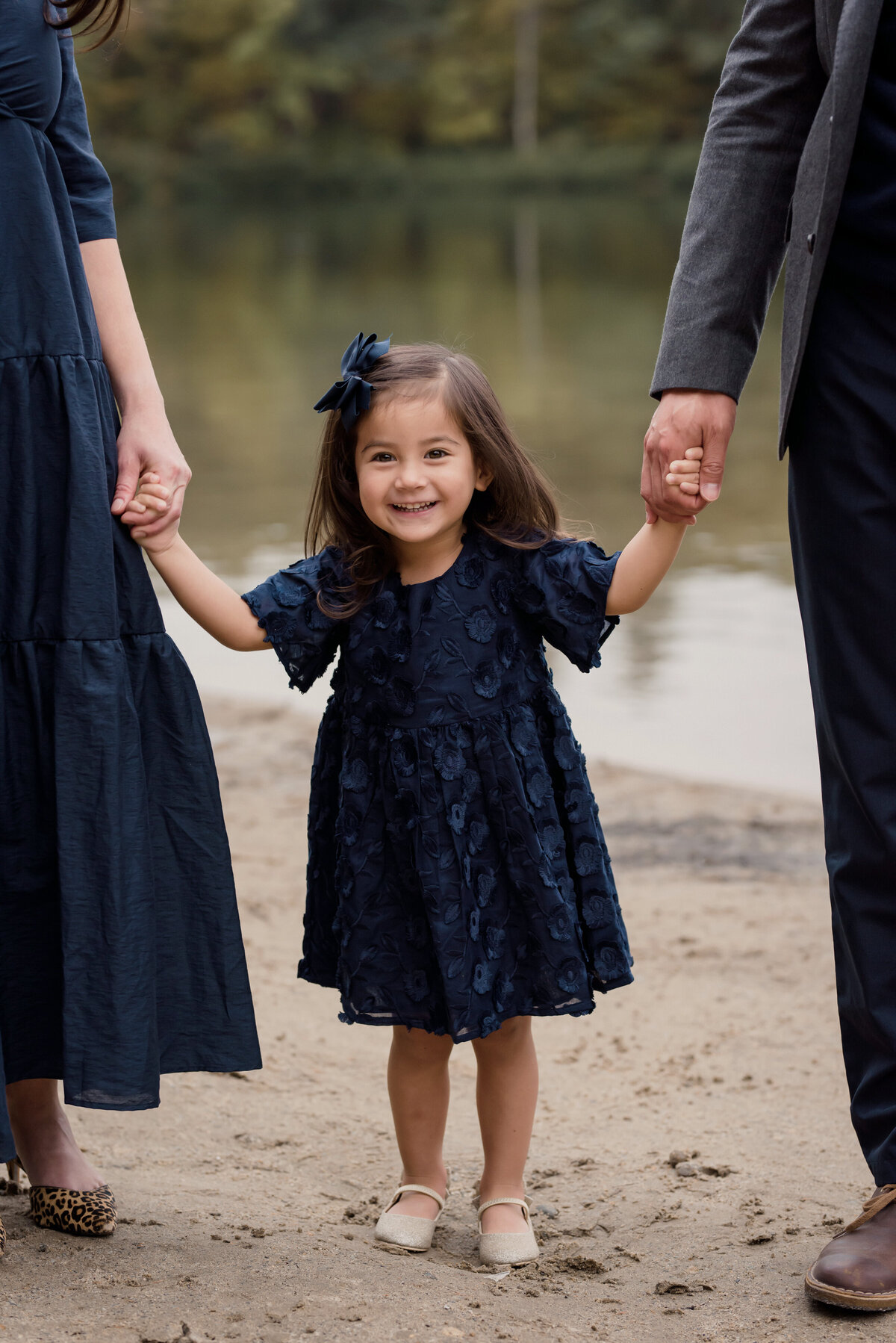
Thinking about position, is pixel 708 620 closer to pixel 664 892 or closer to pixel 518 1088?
pixel 664 892

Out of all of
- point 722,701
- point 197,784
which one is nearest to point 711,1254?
point 197,784

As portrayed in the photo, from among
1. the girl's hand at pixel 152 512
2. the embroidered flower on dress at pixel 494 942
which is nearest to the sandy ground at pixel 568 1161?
the embroidered flower on dress at pixel 494 942

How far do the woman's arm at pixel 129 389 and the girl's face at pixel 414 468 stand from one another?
26 cm

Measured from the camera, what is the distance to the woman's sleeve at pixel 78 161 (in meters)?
2.07

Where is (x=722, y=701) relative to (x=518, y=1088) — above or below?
below

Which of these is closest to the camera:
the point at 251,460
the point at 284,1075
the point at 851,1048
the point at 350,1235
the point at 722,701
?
the point at 851,1048

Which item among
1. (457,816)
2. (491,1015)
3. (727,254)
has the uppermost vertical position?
(727,254)

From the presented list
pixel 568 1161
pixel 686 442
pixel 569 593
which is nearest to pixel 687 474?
pixel 686 442

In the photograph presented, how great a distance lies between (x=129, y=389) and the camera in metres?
2.13

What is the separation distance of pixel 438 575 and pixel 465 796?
0.32m

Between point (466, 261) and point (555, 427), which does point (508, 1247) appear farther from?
point (466, 261)

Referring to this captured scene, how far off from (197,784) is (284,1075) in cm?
99

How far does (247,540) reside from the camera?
6992mm

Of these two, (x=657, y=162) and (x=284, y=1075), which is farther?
(x=657, y=162)
